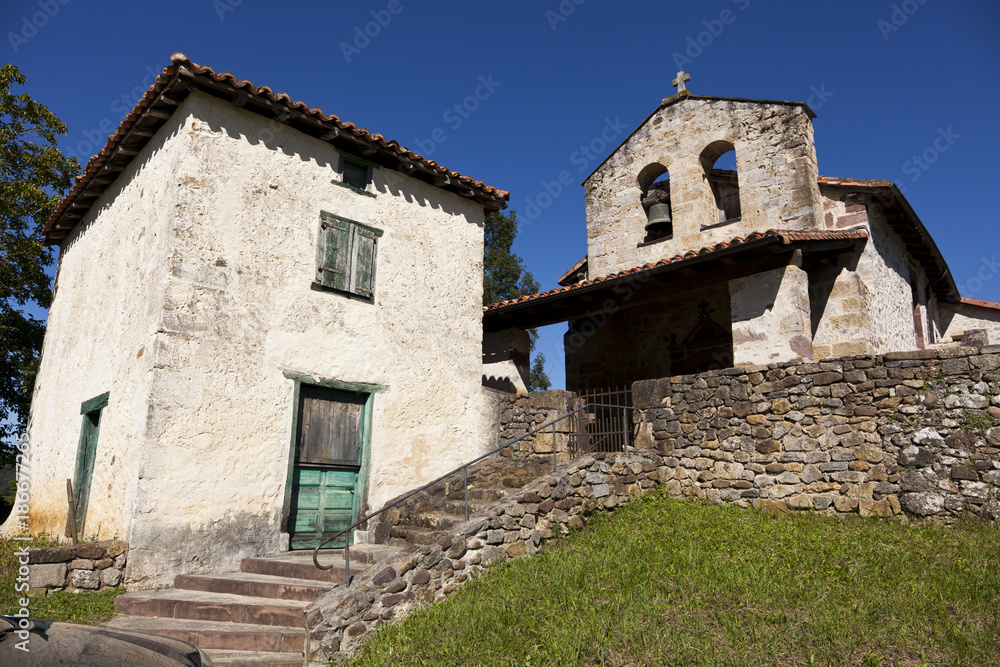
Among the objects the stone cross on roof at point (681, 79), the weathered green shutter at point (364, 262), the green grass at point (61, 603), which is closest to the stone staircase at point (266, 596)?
the green grass at point (61, 603)

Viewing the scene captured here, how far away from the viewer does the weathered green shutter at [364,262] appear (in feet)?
29.1

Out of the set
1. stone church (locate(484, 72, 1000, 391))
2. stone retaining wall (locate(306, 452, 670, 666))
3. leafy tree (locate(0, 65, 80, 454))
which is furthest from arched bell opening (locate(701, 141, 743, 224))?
leafy tree (locate(0, 65, 80, 454))

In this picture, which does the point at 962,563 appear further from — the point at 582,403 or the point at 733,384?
the point at 582,403

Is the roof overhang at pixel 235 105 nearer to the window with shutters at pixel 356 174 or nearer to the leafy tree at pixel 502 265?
the window with shutters at pixel 356 174

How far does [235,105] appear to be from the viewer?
812cm

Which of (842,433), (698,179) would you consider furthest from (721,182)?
(842,433)

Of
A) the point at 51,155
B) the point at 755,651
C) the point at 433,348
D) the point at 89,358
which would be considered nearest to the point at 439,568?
the point at 755,651

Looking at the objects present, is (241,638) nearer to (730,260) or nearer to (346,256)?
(346,256)

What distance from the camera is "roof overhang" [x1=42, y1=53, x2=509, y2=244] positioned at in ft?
25.2

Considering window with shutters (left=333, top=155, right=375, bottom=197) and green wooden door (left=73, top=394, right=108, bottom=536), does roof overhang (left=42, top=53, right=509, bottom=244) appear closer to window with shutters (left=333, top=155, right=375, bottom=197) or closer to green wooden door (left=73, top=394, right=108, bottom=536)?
window with shutters (left=333, top=155, right=375, bottom=197)

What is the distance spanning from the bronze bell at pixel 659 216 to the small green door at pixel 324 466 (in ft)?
24.0

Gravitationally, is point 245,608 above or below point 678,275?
below

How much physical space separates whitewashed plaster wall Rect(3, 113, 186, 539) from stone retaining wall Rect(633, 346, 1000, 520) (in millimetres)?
6579

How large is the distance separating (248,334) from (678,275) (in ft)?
21.0
